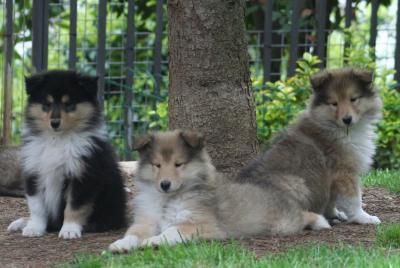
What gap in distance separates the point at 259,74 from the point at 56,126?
8.25 m

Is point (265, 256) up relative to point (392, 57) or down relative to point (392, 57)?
down

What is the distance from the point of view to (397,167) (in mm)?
11977

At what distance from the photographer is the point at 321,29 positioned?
42.7 ft

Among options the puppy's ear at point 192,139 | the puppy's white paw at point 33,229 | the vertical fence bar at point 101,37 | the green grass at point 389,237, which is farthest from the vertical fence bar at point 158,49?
the green grass at point 389,237

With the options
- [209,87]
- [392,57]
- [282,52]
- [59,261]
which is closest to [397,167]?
[392,57]

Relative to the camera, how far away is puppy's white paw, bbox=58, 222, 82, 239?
278 inches

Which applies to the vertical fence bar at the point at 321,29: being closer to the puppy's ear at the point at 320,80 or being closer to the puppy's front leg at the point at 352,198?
the puppy's ear at the point at 320,80

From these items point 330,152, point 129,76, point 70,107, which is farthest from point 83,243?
point 129,76

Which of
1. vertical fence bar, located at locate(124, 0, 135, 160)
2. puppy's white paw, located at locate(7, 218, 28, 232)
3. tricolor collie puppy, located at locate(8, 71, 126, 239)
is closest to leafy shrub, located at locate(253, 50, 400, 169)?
vertical fence bar, located at locate(124, 0, 135, 160)

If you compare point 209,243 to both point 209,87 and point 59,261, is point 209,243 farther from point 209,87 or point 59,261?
point 209,87

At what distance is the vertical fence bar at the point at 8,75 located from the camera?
1196cm

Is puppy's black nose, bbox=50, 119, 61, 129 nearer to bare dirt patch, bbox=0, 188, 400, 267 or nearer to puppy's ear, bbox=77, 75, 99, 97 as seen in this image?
puppy's ear, bbox=77, 75, 99, 97

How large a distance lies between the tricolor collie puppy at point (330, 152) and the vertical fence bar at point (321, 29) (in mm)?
5311

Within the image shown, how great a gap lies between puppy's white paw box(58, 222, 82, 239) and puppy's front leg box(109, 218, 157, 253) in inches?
23.5
